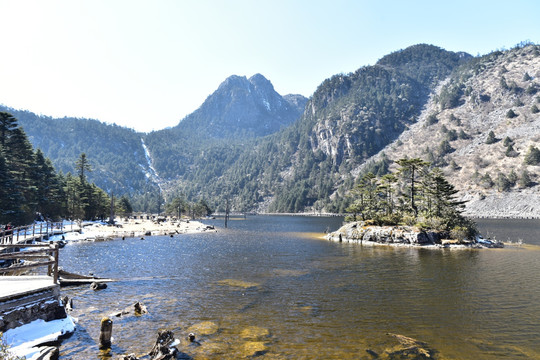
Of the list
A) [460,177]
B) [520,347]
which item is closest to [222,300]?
[520,347]

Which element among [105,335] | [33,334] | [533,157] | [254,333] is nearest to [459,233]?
[254,333]

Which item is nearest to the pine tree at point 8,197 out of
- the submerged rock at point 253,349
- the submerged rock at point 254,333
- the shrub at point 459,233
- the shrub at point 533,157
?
the submerged rock at point 254,333

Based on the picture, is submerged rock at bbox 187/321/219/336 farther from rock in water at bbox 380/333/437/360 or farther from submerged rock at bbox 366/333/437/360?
rock in water at bbox 380/333/437/360

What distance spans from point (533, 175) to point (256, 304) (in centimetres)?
19392

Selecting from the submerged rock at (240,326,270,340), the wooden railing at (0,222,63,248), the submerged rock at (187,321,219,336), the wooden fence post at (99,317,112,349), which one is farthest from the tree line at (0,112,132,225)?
the submerged rock at (240,326,270,340)

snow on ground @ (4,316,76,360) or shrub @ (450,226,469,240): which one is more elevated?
shrub @ (450,226,469,240)

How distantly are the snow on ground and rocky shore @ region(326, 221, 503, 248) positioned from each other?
2226 inches

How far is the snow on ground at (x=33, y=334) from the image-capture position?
12.2 meters

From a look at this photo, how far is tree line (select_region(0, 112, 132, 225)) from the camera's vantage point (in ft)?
164

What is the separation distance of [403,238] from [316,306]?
44060 mm

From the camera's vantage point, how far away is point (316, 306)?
2186cm

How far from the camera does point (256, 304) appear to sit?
22.2m

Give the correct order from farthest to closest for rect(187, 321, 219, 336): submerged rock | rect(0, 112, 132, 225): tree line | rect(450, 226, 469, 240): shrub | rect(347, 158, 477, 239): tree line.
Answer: rect(347, 158, 477, 239): tree line → rect(450, 226, 469, 240): shrub → rect(0, 112, 132, 225): tree line → rect(187, 321, 219, 336): submerged rock

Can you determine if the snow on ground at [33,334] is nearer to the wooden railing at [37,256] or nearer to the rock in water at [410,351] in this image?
the wooden railing at [37,256]
